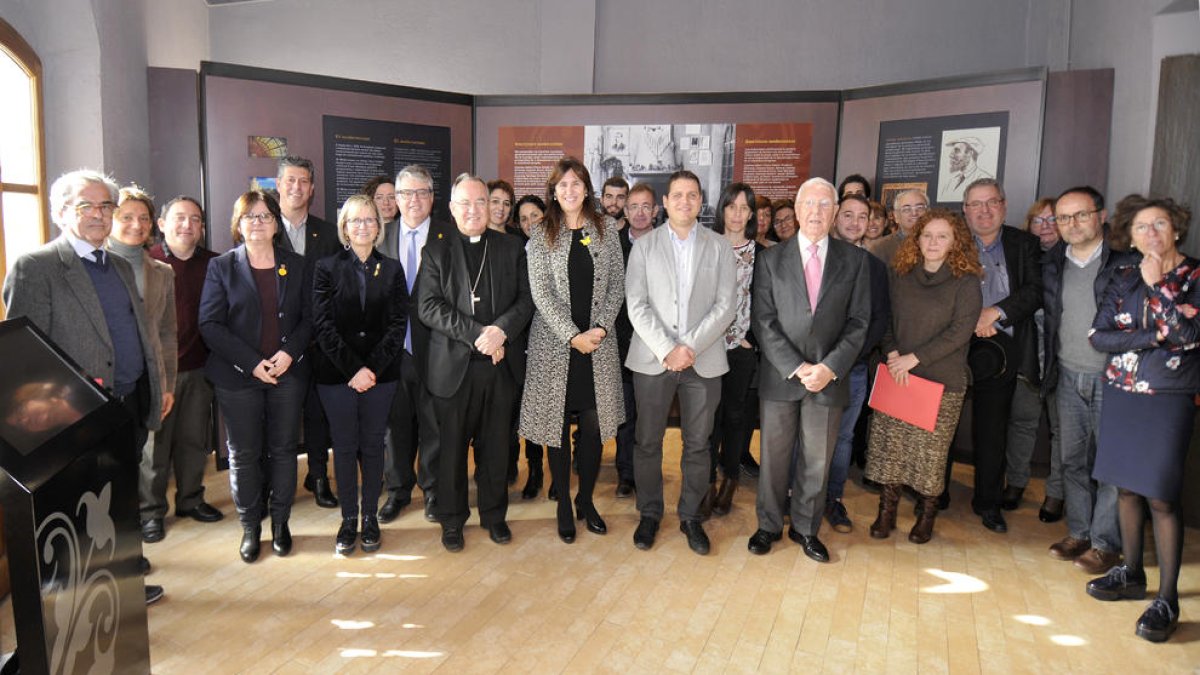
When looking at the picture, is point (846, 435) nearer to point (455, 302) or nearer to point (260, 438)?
point (455, 302)

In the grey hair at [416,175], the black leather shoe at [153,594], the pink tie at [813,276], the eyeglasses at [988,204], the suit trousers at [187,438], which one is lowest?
the black leather shoe at [153,594]

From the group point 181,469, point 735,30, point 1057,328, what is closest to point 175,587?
point 181,469

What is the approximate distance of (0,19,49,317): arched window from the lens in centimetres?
388

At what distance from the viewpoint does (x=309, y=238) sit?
3893 millimetres

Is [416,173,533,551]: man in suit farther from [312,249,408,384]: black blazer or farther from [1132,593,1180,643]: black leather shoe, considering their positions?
[1132,593,1180,643]: black leather shoe

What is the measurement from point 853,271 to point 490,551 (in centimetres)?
216

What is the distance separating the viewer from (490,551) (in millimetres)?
3537

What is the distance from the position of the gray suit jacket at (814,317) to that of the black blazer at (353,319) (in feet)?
5.67

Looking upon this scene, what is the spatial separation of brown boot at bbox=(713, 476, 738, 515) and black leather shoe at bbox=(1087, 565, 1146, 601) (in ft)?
5.53

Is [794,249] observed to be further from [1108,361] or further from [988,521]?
[988,521]

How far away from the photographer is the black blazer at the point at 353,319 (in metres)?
3.26

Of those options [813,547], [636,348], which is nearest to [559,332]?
[636,348]

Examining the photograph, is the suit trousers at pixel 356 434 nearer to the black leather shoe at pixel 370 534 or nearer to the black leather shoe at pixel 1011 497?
the black leather shoe at pixel 370 534

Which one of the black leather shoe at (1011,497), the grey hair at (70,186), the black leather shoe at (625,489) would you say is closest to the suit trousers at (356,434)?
the grey hair at (70,186)
